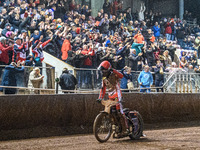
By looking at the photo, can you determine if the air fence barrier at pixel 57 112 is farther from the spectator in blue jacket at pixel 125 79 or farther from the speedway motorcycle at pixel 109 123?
the spectator in blue jacket at pixel 125 79

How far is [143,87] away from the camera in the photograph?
1420 centimetres

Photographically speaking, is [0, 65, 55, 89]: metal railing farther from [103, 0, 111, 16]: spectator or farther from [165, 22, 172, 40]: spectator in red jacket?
[165, 22, 172, 40]: spectator in red jacket

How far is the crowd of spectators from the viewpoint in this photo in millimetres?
14141

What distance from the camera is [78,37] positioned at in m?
16.1

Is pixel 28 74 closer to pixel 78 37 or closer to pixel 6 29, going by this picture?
pixel 6 29

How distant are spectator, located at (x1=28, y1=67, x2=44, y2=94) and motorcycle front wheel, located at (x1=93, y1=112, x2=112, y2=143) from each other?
5397 mm

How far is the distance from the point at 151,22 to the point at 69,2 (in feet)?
26.8

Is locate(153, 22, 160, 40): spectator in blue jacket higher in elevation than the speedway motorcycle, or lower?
higher

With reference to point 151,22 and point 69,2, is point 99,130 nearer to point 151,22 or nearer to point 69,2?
point 69,2

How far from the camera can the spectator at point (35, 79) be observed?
11.6 metres

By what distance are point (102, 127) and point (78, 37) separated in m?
10.1

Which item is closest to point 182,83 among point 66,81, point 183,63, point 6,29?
point 66,81

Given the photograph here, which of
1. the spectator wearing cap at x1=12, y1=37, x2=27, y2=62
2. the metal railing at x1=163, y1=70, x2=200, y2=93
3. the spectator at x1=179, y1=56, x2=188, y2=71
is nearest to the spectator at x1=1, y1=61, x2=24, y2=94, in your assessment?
the spectator wearing cap at x1=12, y1=37, x2=27, y2=62

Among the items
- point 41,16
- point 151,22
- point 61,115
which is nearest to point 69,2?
point 41,16
